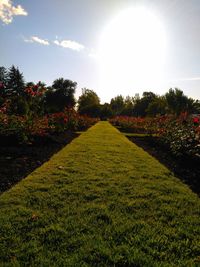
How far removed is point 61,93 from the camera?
221ft

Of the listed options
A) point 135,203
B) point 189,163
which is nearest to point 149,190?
point 135,203

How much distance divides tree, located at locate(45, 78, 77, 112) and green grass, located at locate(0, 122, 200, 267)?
198 feet

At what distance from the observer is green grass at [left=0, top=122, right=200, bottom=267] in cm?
217

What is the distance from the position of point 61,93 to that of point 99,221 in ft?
220

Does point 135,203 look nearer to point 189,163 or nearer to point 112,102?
point 189,163

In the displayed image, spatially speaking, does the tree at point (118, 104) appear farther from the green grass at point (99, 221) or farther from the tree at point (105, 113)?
the green grass at point (99, 221)

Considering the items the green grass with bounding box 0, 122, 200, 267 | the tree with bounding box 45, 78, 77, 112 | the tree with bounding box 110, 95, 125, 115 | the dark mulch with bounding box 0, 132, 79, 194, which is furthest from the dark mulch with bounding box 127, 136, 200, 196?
the tree with bounding box 110, 95, 125, 115

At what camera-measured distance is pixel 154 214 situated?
3084mm

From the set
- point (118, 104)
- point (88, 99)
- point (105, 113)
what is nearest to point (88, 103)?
point (88, 99)

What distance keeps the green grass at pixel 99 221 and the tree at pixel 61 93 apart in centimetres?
6032

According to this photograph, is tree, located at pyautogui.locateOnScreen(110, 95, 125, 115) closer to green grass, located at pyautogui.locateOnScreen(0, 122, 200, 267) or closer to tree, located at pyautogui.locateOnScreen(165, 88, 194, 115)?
tree, located at pyautogui.locateOnScreen(165, 88, 194, 115)

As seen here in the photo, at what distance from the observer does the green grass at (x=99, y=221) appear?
2.17m

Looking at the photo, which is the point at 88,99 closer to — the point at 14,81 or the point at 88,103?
the point at 88,103

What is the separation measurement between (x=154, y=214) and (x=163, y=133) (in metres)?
7.06
